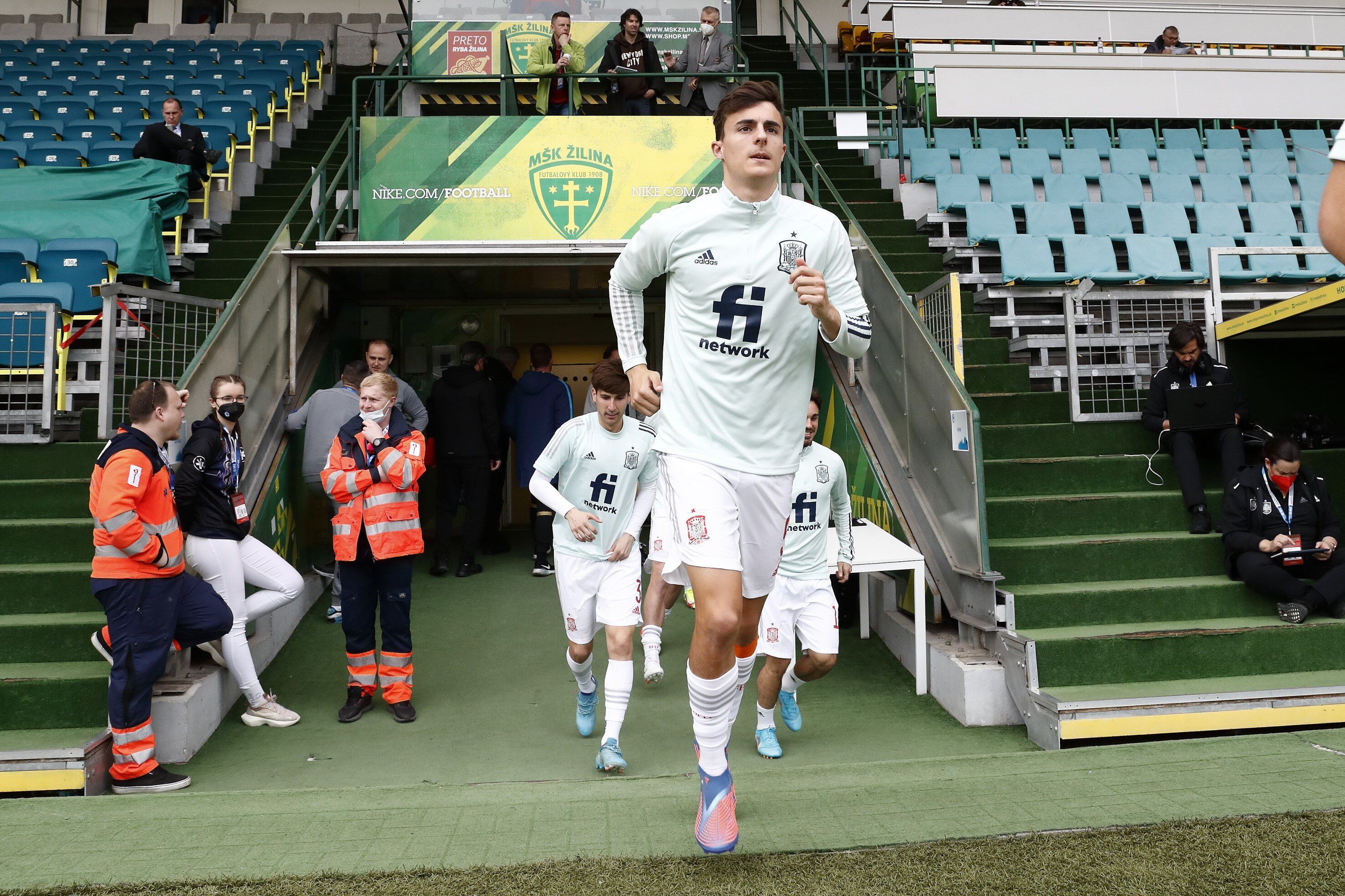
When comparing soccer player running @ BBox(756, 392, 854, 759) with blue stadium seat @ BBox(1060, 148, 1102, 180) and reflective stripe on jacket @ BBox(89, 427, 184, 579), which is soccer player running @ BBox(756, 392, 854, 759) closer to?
reflective stripe on jacket @ BBox(89, 427, 184, 579)

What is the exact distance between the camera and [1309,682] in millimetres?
4688

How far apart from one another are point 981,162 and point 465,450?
19.8 ft

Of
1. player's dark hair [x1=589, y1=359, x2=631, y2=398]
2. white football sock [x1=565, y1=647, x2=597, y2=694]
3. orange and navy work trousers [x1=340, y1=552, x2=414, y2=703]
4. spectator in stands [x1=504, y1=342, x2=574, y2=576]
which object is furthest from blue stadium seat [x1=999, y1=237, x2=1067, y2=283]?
orange and navy work trousers [x1=340, y1=552, x2=414, y2=703]

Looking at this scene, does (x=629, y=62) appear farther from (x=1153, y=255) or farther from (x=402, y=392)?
(x=1153, y=255)

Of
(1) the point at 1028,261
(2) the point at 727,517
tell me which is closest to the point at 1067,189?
(1) the point at 1028,261

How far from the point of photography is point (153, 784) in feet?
13.8

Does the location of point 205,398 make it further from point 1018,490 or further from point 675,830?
point 1018,490

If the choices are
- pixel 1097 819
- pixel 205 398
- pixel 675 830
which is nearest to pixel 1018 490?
pixel 1097 819

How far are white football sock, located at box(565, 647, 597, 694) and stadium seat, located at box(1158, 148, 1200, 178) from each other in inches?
343

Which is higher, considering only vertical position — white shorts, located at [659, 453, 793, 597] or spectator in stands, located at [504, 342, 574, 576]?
spectator in stands, located at [504, 342, 574, 576]

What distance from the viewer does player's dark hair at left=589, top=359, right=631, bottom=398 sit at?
4645mm

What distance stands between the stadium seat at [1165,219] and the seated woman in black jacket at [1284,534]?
13.3 feet

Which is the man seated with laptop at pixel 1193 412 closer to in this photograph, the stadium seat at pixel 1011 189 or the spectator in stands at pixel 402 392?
the stadium seat at pixel 1011 189

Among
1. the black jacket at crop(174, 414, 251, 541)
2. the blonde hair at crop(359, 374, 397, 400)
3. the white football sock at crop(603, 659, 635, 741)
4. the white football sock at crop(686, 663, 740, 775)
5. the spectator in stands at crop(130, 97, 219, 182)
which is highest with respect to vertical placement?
the spectator in stands at crop(130, 97, 219, 182)
